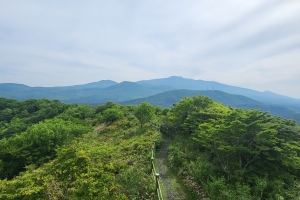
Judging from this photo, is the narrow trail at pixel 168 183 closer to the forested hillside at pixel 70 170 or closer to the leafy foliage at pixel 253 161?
the leafy foliage at pixel 253 161

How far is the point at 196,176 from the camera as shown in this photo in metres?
13.0

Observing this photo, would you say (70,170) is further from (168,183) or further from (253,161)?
(253,161)

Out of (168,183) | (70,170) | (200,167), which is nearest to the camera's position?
(70,170)

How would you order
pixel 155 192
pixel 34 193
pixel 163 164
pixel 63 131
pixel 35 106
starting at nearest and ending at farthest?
1. pixel 34 193
2. pixel 155 192
3. pixel 163 164
4. pixel 63 131
5. pixel 35 106

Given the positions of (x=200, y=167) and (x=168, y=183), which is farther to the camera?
(x=168, y=183)

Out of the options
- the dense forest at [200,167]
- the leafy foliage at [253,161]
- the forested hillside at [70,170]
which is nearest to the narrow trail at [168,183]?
the dense forest at [200,167]

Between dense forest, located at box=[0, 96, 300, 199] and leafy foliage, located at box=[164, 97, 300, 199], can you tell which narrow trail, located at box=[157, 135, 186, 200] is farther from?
leafy foliage, located at box=[164, 97, 300, 199]

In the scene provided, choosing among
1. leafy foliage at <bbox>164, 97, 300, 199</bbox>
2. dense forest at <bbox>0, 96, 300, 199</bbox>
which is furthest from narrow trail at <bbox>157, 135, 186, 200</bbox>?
leafy foliage at <bbox>164, 97, 300, 199</bbox>

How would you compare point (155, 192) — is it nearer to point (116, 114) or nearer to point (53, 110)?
point (116, 114)

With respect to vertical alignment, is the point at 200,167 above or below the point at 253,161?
below

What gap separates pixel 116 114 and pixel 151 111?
43.4 feet

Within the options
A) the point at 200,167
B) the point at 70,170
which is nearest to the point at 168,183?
the point at 200,167

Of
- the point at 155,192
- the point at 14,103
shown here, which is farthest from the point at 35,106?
the point at 155,192

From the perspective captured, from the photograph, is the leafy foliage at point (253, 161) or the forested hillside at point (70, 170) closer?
the forested hillside at point (70, 170)
